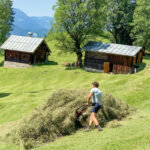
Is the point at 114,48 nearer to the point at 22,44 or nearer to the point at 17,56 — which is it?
the point at 22,44

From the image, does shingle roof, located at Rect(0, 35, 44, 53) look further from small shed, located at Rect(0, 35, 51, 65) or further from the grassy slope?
the grassy slope

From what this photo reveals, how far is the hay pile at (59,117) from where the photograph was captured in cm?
1170

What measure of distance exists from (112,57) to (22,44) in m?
20.2

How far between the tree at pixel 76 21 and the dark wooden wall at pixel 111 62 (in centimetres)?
260

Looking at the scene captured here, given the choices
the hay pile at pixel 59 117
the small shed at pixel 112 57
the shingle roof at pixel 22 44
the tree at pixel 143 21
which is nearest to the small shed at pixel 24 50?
the shingle roof at pixel 22 44

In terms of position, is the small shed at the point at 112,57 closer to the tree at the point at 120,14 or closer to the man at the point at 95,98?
the tree at the point at 120,14

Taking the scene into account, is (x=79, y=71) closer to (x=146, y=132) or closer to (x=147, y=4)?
(x=147, y=4)

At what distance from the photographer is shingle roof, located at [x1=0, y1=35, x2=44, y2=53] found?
49688 millimetres

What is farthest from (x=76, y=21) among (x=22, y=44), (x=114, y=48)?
(x=22, y=44)

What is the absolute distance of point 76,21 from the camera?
145 feet

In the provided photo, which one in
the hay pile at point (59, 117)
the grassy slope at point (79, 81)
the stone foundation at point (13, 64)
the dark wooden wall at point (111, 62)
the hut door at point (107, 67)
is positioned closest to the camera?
the grassy slope at point (79, 81)

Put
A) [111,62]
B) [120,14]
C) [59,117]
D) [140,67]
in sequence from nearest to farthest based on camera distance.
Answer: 1. [59,117]
2. [140,67]
3. [111,62]
4. [120,14]

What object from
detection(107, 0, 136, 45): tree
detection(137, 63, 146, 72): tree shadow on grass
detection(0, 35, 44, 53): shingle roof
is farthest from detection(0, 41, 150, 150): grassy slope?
detection(107, 0, 136, 45): tree

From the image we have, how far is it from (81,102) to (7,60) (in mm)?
41086
